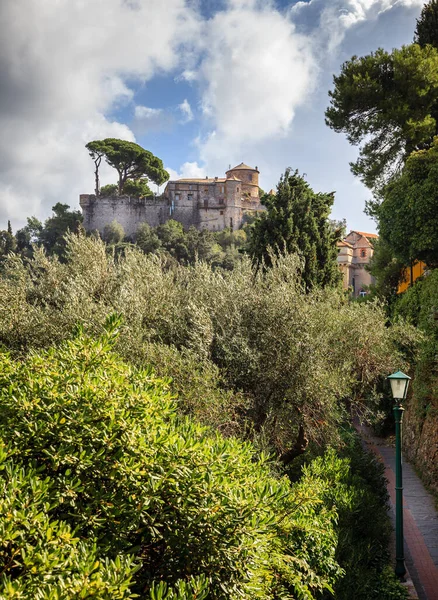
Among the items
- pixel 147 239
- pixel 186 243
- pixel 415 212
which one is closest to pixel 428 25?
pixel 415 212

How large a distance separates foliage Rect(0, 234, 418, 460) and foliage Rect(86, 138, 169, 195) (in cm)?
5980

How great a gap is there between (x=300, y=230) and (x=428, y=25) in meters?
10.2

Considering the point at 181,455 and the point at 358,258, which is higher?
the point at 358,258

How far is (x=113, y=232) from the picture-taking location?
63.9 metres

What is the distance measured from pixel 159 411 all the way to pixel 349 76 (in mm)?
18612

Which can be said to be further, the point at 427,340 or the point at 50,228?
the point at 50,228

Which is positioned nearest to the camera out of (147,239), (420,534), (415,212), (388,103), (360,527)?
(360,527)

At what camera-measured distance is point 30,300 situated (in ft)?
36.8

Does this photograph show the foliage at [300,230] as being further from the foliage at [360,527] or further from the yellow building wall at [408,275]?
the foliage at [360,527]

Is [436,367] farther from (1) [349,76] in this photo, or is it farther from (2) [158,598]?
(1) [349,76]

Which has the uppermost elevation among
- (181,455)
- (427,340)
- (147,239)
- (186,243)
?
(147,239)

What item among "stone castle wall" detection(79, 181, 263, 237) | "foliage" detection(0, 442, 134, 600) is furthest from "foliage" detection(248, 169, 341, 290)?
"stone castle wall" detection(79, 181, 263, 237)

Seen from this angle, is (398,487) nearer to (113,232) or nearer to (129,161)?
(113,232)

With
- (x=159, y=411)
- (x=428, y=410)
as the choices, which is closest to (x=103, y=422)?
(x=159, y=411)
